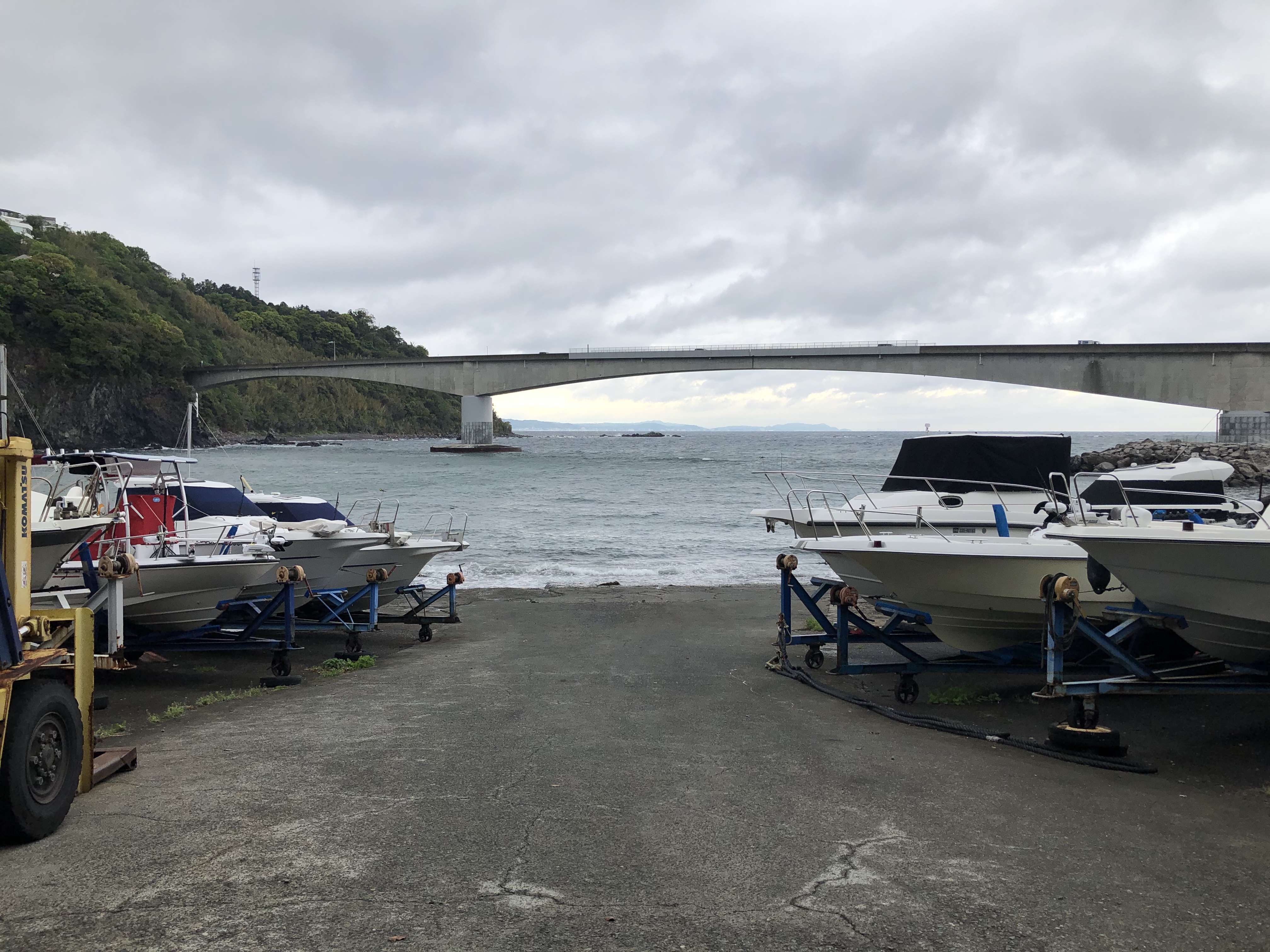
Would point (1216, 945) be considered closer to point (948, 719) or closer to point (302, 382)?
point (948, 719)

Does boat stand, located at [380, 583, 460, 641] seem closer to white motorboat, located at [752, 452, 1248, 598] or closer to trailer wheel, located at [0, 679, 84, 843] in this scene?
white motorboat, located at [752, 452, 1248, 598]

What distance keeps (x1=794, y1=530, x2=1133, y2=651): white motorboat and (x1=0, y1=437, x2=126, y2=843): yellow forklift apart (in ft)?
21.1

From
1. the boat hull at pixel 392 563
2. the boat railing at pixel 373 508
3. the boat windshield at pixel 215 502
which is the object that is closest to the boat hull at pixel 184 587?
the boat hull at pixel 392 563

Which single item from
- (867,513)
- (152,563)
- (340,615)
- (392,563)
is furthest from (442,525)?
(152,563)

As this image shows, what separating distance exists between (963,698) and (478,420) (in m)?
87.0

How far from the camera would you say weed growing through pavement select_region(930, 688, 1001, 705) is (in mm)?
8961

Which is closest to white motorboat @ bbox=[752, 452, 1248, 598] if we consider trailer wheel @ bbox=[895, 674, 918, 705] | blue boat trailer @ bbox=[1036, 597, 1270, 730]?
trailer wheel @ bbox=[895, 674, 918, 705]

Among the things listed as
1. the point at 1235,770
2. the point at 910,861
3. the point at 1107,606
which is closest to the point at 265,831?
the point at 910,861

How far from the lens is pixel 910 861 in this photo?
15.5 feet

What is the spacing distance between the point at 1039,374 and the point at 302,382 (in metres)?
127

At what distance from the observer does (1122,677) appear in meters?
7.88

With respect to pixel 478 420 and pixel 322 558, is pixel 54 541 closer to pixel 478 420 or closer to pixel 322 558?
pixel 322 558

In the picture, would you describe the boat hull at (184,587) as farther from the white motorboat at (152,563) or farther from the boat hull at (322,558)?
the boat hull at (322,558)

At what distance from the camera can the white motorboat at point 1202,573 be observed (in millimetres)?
6809
